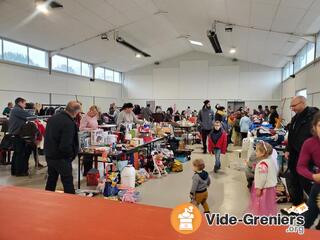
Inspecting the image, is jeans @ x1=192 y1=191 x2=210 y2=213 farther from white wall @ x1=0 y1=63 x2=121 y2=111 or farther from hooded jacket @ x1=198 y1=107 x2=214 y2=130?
white wall @ x1=0 y1=63 x2=121 y2=111

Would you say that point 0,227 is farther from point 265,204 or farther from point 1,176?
point 1,176

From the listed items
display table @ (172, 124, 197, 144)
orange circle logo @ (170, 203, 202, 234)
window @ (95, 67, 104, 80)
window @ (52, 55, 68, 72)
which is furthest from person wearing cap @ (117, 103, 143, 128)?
window @ (95, 67, 104, 80)

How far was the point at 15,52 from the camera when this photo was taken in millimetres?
9781

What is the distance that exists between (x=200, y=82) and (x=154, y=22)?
6766mm

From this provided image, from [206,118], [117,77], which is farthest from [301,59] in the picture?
[117,77]

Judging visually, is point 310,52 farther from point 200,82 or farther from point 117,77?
point 117,77

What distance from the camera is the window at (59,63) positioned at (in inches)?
461

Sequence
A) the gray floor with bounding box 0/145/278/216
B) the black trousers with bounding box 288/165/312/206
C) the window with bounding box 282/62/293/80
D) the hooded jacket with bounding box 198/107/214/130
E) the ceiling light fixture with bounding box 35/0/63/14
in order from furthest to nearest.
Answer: the window with bounding box 282/62/293/80 < the hooded jacket with bounding box 198/107/214/130 < the ceiling light fixture with bounding box 35/0/63/14 < the gray floor with bounding box 0/145/278/216 < the black trousers with bounding box 288/165/312/206

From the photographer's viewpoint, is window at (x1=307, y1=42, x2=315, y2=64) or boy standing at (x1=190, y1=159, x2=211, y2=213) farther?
window at (x1=307, y1=42, x2=315, y2=64)

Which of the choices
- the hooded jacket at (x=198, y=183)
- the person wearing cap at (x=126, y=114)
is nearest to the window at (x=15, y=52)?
the person wearing cap at (x=126, y=114)

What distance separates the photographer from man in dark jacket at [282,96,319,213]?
298 centimetres

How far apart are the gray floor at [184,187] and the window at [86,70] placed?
330 inches

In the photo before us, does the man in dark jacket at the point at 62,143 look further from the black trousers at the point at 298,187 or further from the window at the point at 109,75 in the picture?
the window at the point at 109,75

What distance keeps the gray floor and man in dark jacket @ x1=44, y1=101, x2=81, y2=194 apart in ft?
4.17
